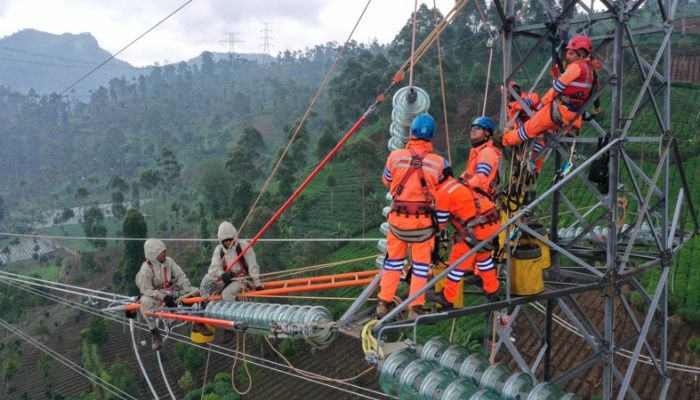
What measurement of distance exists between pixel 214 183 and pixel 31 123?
104 m

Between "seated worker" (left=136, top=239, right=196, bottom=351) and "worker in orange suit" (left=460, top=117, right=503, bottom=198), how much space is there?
5.62 m

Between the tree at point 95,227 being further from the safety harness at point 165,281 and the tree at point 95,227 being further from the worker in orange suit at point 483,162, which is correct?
the worker in orange suit at point 483,162

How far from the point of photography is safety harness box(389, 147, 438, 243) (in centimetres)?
644

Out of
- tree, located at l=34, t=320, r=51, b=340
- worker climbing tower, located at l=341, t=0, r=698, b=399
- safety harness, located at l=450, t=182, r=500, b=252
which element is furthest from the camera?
tree, located at l=34, t=320, r=51, b=340

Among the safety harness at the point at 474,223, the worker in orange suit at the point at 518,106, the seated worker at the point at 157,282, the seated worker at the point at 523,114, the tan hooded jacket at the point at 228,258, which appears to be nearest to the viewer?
the safety harness at the point at 474,223

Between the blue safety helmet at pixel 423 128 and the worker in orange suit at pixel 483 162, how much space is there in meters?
0.81

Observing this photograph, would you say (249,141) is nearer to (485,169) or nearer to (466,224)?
(485,169)

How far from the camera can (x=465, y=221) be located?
6.70 metres

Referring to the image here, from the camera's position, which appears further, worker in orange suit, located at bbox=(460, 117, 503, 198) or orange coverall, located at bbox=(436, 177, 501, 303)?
worker in orange suit, located at bbox=(460, 117, 503, 198)

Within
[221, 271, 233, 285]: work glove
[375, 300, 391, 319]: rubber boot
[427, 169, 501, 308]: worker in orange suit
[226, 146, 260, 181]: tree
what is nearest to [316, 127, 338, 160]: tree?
[226, 146, 260, 181]: tree

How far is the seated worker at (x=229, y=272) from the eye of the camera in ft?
30.4

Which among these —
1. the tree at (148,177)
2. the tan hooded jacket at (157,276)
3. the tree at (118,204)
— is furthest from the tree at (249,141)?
the tan hooded jacket at (157,276)

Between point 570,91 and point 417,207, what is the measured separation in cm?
260

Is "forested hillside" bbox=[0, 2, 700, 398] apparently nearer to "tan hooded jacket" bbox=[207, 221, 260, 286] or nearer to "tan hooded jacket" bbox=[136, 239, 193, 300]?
"tan hooded jacket" bbox=[136, 239, 193, 300]
